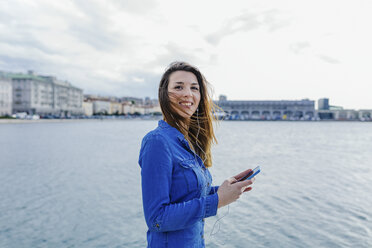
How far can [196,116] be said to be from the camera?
194cm

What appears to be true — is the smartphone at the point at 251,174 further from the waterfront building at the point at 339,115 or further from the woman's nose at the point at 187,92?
the waterfront building at the point at 339,115

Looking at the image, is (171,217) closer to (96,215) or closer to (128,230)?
(128,230)

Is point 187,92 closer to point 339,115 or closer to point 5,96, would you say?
point 5,96

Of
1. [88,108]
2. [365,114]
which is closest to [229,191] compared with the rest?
[88,108]

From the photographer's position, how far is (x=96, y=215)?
6.40 metres

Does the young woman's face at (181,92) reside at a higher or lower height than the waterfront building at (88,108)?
lower

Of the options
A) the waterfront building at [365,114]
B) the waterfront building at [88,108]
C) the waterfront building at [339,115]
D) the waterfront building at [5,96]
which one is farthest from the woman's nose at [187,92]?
the waterfront building at [365,114]

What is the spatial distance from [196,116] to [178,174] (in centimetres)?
54

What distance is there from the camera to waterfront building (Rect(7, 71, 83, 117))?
8562 cm

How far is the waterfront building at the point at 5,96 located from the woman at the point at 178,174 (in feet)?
299

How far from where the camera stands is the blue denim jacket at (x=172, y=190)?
141 cm

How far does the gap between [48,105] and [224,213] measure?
9895 cm

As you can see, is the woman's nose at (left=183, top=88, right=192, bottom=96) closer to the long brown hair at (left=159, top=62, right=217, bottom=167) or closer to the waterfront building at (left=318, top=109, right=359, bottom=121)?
the long brown hair at (left=159, top=62, right=217, bottom=167)

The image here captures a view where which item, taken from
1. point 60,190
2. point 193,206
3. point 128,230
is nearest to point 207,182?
point 193,206
